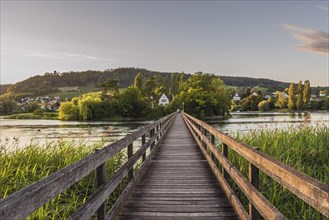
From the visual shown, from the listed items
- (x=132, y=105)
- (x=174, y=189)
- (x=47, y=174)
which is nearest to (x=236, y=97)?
(x=132, y=105)

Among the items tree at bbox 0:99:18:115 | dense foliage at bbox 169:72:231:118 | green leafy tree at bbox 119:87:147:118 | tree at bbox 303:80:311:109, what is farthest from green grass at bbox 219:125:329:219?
tree at bbox 0:99:18:115

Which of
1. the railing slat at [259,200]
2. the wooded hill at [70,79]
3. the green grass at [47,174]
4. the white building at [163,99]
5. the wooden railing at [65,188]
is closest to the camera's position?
the wooden railing at [65,188]

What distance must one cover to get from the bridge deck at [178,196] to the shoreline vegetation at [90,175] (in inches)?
26.8

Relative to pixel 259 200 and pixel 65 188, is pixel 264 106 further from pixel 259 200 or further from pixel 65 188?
pixel 65 188

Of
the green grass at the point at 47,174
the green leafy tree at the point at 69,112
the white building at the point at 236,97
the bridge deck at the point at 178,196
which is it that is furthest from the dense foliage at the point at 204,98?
the white building at the point at 236,97

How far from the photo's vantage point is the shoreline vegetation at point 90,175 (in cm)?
470

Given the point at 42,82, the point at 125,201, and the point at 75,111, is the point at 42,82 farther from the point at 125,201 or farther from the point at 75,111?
the point at 125,201

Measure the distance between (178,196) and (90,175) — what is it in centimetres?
235

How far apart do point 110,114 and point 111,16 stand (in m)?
47.4

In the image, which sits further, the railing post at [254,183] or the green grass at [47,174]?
the green grass at [47,174]

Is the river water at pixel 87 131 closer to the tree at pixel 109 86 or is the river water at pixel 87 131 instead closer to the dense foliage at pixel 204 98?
the dense foliage at pixel 204 98

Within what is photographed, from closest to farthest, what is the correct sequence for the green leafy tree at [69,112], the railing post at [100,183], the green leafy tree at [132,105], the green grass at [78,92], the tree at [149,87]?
the railing post at [100,183] → the green leafy tree at [69,112] → the green leafy tree at [132,105] → the tree at [149,87] → the green grass at [78,92]

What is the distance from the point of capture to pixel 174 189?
5035 millimetres

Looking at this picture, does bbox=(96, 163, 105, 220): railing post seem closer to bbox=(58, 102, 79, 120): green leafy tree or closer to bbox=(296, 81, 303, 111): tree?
bbox=(58, 102, 79, 120): green leafy tree
